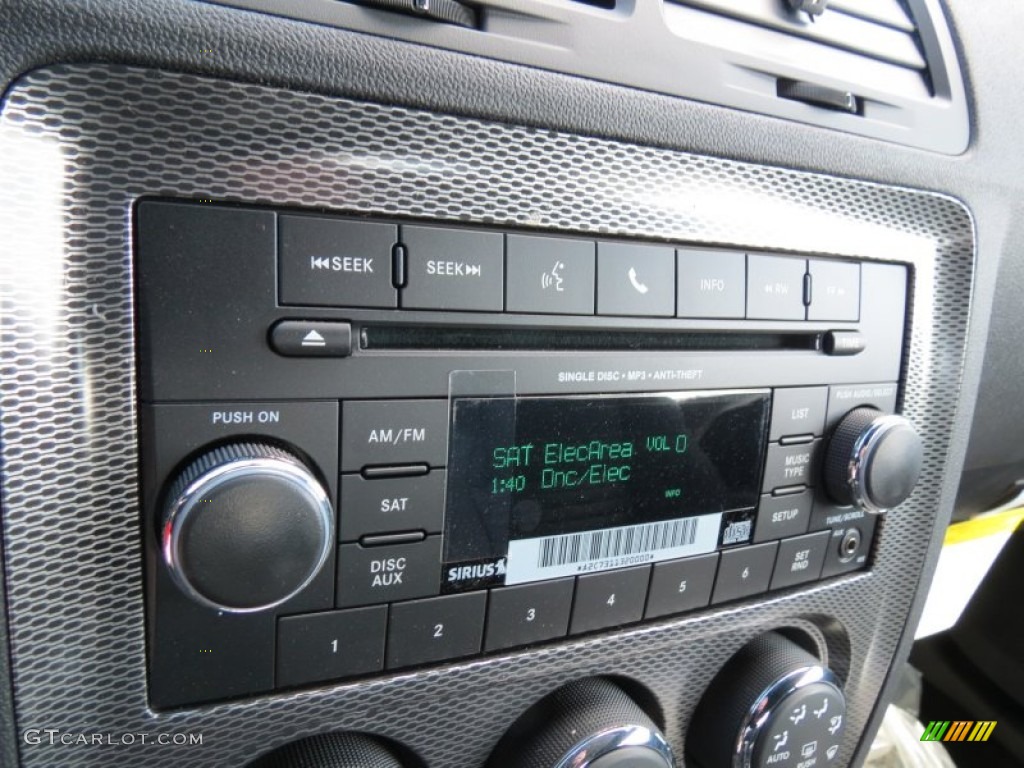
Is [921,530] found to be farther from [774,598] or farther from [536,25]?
[536,25]

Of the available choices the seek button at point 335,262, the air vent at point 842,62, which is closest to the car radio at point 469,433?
the seek button at point 335,262

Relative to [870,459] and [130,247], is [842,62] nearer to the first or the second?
[870,459]

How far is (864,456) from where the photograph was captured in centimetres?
56

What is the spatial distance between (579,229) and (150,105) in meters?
0.24

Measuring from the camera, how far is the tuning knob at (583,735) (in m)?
0.50

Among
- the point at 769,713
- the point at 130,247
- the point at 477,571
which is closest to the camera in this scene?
the point at 130,247

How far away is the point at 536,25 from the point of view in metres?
0.41

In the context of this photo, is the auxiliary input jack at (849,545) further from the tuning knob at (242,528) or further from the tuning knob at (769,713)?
the tuning knob at (242,528)

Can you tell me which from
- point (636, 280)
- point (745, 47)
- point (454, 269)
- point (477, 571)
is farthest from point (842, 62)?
point (477, 571)

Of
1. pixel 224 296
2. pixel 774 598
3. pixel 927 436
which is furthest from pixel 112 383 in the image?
pixel 927 436

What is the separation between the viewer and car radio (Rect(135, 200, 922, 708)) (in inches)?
14.6

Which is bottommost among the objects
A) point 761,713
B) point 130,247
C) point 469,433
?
point 761,713

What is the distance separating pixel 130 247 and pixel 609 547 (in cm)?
34

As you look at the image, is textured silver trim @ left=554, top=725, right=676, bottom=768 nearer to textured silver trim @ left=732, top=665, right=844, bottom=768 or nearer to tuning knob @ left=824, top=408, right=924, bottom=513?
textured silver trim @ left=732, top=665, right=844, bottom=768
